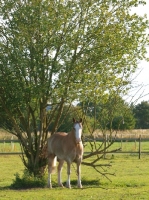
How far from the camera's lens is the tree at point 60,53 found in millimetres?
14766

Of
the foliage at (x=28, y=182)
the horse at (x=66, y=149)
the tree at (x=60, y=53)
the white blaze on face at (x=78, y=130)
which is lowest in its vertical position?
the foliage at (x=28, y=182)

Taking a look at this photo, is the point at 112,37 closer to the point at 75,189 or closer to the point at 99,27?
the point at 99,27

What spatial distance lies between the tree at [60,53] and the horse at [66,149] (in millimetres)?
738

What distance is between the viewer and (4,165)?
26.2 metres

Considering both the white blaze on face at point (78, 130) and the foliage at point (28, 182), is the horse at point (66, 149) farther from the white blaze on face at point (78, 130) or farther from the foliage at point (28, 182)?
the foliage at point (28, 182)

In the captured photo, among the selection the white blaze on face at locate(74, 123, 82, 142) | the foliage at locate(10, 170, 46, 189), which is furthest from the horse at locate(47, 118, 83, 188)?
the foliage at locate(10, 170, 46, 189)

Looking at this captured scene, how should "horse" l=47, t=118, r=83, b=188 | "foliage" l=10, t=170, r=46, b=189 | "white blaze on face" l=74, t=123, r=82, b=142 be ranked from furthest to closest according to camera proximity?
"foliage" l=10, t=170, r=46, b=189 < "horse" l=47, t=118, r=83, b=188 < "white blaze on face" l=74, t=123, r=82, b=142

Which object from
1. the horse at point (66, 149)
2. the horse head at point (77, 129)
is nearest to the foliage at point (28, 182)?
the horse at point (66, 149)

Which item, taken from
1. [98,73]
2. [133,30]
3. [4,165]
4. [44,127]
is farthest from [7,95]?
[4,165]

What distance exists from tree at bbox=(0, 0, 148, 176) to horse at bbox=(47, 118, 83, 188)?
0.74 metres

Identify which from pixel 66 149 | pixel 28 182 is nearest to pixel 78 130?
pixel 66 149

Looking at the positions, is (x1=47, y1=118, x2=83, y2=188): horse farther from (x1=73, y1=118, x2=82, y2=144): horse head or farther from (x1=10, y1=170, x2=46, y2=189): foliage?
(x1=10, y1=170, x2=46, y2=189): foliage

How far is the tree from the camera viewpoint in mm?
14766

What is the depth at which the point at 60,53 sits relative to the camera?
15.0 meters
